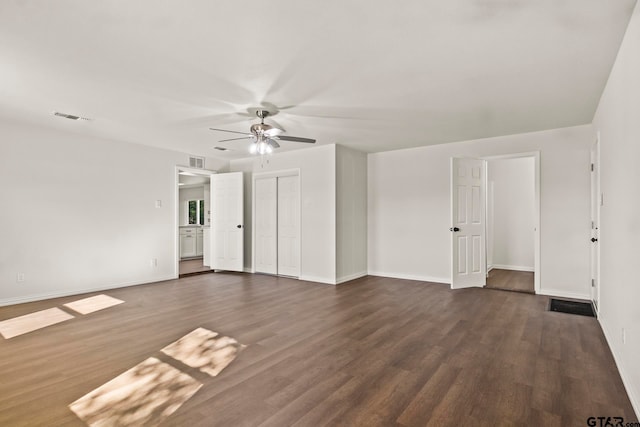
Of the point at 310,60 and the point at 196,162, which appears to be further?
the point at 196,162

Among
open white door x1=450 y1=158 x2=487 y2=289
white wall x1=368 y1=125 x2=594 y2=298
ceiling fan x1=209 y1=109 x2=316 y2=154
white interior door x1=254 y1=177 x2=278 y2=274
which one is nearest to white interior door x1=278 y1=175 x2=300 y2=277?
white interior door x1=254 y1=177 x2=278 y2=274

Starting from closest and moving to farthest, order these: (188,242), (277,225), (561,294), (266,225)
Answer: (561,294) < (277,225) < (266,225) < (188,242)

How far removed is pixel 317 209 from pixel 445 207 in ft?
7.74

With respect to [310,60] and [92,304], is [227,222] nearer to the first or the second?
[92,304]

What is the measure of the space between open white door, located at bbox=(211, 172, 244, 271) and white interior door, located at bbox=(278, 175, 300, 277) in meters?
0.96

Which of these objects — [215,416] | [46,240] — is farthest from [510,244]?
[46,240]

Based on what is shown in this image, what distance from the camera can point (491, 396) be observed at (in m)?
2.24

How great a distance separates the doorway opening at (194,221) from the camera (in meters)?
7.89

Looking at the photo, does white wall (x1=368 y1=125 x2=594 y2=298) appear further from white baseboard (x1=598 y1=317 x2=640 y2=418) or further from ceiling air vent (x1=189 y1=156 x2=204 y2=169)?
ceiling air vent (x1=189 y1=156 x2=204 y2=169)

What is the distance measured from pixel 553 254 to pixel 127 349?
5.74 meters

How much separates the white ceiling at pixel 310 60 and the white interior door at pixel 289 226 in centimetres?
219

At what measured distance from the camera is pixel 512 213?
748 cm

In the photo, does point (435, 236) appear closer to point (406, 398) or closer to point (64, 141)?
point (406, 398)

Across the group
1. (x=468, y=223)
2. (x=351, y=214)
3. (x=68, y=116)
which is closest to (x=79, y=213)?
(x=68, y=116)
